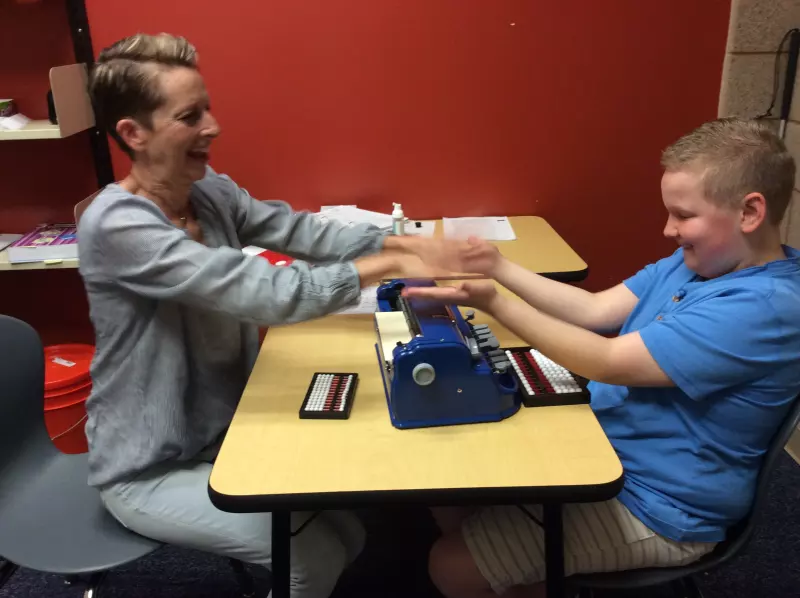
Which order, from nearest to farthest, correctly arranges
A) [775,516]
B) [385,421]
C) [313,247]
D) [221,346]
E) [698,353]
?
[698,353] < [385,421] < [221,346] < [313,247] < [775,516]

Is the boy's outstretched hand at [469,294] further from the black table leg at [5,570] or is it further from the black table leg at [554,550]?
the black table leg at [5,570]

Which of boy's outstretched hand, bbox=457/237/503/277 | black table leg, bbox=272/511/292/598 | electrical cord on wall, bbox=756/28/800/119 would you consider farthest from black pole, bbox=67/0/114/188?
electrical cord on wall, bbox=756/28/800/119

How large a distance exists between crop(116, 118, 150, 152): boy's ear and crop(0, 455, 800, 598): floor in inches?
50.6

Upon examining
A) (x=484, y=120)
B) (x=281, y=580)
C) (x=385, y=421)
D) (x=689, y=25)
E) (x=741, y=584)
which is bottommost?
(x=741, y=584)

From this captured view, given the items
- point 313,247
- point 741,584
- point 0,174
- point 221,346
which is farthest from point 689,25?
point 0,174

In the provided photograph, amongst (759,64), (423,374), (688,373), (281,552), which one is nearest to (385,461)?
(423,374)

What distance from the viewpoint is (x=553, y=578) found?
123 centimetres

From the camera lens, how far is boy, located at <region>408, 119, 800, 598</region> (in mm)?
1140

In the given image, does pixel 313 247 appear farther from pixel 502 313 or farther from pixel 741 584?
pixel 741 584

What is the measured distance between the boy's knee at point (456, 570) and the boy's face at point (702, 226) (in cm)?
73

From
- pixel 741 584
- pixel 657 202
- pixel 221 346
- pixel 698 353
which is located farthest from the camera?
pixel 657 202

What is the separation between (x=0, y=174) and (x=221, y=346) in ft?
5.21

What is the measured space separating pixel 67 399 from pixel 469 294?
1665mm

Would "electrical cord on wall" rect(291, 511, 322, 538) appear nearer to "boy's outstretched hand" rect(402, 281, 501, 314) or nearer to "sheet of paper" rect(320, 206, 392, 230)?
"boy's outstretched hand" rect(402, 281, 501, 314)
